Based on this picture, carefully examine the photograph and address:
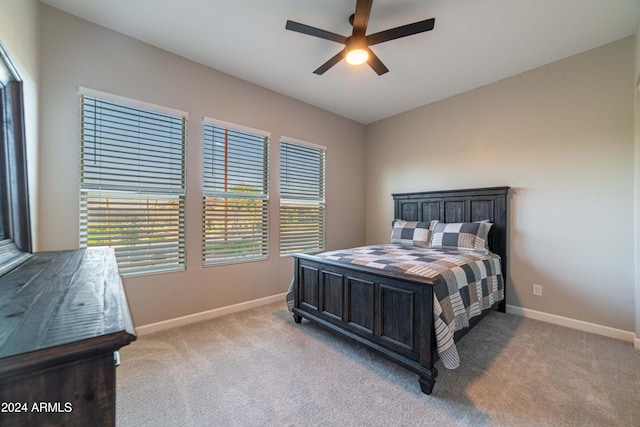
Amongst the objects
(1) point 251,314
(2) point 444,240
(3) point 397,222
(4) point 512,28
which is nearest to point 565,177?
(2) point 444,240

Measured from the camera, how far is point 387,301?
1.97 metres

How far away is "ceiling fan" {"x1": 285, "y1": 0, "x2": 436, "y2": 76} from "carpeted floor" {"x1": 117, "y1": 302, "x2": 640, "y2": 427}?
2505 millimetres

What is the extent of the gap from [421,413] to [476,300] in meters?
1.18

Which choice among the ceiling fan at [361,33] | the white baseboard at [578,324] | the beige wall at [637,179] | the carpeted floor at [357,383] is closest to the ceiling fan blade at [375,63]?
the ceiling fan at [361,33]

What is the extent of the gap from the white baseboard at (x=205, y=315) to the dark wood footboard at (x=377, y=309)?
770 millimetres

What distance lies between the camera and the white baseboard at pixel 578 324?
2.40 meters

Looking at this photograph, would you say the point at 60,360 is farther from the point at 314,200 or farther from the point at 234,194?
the point at 314,200

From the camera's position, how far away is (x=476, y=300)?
2.32 metres

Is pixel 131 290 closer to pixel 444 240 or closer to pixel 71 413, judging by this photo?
pixel 71 413

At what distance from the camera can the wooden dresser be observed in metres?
0.43

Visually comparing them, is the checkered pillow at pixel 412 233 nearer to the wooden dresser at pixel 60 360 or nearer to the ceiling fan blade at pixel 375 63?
the ceiling fan blade at pixel 375 63

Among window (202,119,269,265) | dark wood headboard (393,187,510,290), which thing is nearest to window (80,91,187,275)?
window (202,119,269,265)

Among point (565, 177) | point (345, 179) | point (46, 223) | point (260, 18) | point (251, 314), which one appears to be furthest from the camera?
point (345, 179)

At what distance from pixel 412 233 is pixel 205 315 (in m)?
2.72
